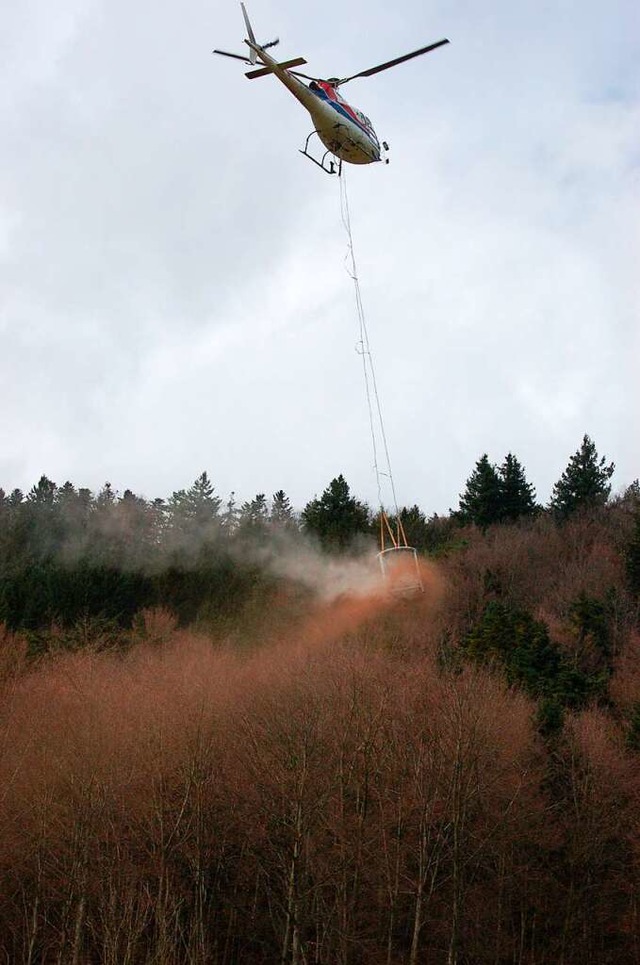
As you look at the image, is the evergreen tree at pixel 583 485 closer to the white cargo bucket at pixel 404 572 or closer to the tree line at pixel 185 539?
the tree line at pixel 185 539

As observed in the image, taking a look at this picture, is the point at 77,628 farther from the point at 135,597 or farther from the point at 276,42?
the point at 276,42

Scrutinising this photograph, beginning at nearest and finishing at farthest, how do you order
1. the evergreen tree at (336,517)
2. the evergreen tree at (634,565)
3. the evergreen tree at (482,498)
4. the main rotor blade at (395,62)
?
1. the main rotor blade at (395,62)
2. the evergreen tree at (634,565)
3. the evergreen tree at (336,517)
4. the evergreen tree at (482,498)

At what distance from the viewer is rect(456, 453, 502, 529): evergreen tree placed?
61469mm

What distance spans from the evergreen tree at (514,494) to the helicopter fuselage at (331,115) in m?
41.9

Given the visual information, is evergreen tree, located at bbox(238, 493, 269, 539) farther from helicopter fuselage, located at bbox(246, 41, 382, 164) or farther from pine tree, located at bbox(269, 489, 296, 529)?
helicopter fuselage, located at bbox(246, 41, 382, 164)

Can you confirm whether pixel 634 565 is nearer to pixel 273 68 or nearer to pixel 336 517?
pixel 336 517

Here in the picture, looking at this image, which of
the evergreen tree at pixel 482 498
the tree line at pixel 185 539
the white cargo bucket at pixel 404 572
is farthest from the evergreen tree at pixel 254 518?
the white cargo bucket at pixel 404 572

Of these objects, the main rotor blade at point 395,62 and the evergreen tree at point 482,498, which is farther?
the evergreen tree at point 482,498

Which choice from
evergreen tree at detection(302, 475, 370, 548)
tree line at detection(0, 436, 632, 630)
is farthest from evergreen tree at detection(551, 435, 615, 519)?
evergreen tree at detection(302, 475, 370, 548)

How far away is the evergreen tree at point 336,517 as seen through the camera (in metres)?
52.7

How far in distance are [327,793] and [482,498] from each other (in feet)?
130

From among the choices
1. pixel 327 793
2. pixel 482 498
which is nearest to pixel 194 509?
pixel 482 498

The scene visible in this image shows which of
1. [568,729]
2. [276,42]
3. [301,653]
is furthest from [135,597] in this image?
[276,42]

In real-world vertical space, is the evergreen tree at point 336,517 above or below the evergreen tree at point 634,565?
above
